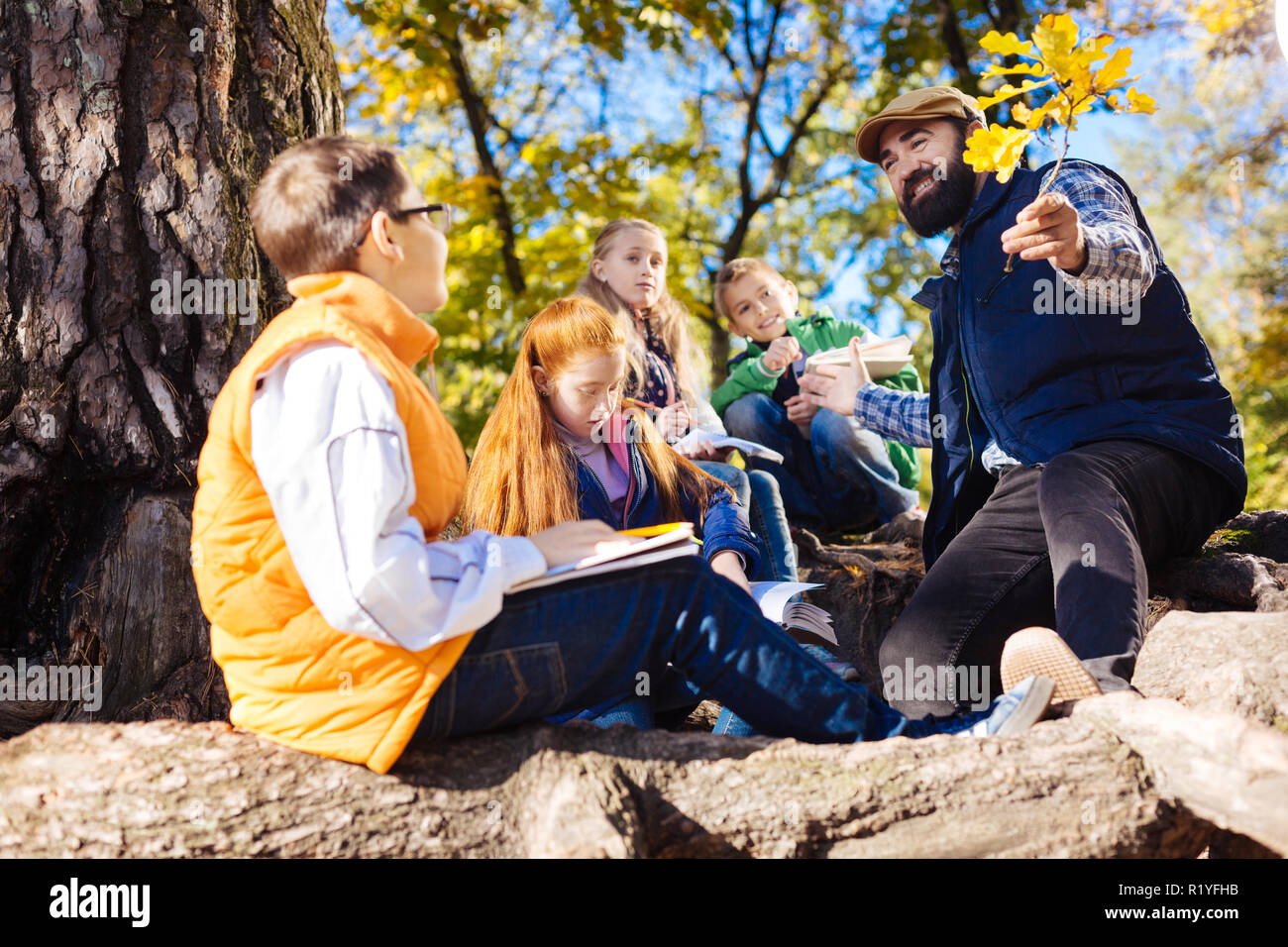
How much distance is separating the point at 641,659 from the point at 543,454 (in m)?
0.92

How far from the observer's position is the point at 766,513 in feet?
12.9

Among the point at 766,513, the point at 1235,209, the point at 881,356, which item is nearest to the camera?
the point at 766,513

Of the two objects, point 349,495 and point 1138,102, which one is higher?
point 1138,102

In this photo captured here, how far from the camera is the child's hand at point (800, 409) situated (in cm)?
484

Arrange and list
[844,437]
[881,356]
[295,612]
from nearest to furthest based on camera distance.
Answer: [295,612] < [881,356] < [844,437]

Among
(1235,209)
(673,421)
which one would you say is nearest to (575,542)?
(673,421)

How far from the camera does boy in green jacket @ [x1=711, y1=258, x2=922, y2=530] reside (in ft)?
15.8

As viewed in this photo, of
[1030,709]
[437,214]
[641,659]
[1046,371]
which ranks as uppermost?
[437,214]

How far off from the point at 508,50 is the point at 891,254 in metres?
5.23

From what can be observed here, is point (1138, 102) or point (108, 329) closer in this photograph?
point (1138, 102)

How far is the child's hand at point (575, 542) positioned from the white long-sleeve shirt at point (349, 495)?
24 cm

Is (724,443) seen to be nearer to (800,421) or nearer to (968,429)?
(968,429)

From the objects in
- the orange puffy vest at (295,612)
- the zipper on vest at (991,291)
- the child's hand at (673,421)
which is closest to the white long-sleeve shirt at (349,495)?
the orange puffy vest at (295,612)
